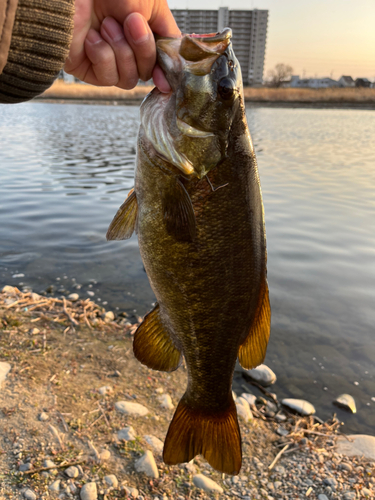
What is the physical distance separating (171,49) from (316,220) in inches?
346

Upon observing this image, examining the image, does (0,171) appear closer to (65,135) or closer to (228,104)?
(65,135)

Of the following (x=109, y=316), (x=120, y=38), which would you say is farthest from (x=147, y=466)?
(x=120, y=38)

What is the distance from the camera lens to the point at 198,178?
74.3 inches

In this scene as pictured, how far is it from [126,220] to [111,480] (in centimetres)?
183

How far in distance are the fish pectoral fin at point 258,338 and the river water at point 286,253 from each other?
8.47 feet

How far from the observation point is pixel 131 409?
341 centimetres

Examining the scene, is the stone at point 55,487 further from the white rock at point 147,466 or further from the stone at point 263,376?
the stone at point 263,376

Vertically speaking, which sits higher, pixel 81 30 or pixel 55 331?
pixel 81 30

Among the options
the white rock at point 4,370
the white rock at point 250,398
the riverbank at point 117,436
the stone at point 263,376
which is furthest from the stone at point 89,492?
the stone at point 263,376

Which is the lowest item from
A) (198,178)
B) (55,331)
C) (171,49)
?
(55,331)

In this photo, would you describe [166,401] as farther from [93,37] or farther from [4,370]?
[93,37]

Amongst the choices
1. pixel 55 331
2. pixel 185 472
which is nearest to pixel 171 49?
pixel 185 472

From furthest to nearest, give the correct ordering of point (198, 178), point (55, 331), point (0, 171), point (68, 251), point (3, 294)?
point (0, 171) → point (68, 251) → point (3, 294) → point (55, 331) → point (198, 178)

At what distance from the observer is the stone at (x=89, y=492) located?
2.54 m
